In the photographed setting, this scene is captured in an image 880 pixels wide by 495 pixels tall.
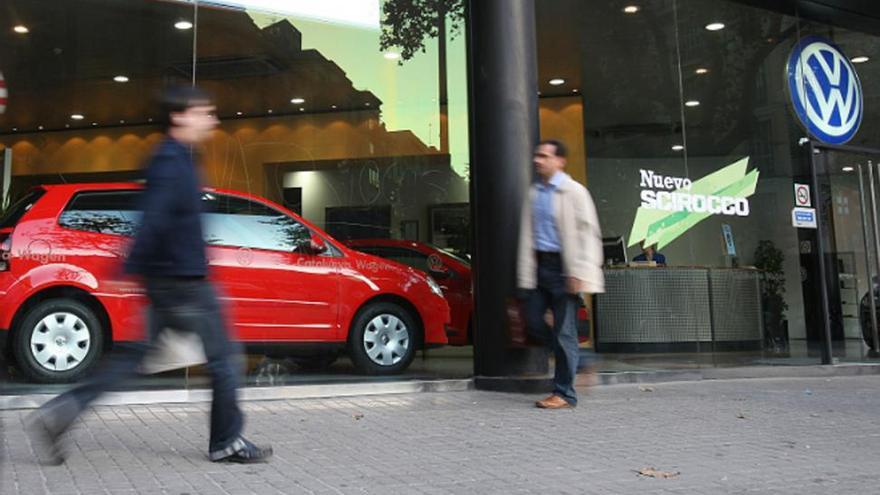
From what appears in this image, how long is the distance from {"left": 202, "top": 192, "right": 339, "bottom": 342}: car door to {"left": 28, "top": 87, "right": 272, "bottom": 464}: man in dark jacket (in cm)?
318

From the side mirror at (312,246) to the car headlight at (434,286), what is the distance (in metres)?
1.18

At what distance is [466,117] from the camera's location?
24.6ft

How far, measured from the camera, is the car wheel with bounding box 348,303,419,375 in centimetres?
739

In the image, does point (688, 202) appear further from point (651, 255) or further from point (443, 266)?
point (443, 266)

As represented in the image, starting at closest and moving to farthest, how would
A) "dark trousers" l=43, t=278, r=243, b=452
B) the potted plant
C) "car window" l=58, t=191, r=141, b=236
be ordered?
"dark trousers" l=43, t=278, r=243, b=452 < "car window" l=58, t=191, r=141, b=236 < the potted plant

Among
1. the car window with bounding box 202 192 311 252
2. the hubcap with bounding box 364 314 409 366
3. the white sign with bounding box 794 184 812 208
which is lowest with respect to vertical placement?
the hubcap with bounding box 364 314 409 366

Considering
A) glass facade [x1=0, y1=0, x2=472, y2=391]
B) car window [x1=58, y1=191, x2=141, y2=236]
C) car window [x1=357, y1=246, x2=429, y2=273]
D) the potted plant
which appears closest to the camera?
car window [x1=58, y1=191, x2=141, y2=236]

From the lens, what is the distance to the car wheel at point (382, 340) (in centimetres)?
739

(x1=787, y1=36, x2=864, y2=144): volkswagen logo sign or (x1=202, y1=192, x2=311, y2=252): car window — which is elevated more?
(x1=787, y1=36, x2=864, y2=144): volkswagen logo sign

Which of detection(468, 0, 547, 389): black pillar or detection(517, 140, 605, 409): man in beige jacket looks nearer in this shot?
detection(517, 140, 605, 409): man in beige jacket

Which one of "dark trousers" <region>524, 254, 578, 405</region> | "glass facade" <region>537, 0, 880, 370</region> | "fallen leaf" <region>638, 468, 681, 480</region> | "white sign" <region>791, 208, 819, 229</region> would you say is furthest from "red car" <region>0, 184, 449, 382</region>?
"white sign" <region>791, 208, 819, 229</region>

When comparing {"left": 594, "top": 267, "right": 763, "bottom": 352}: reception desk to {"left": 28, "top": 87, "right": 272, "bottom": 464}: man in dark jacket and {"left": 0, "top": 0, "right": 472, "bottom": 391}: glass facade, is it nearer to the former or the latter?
{"left": 0, "top": 0, "right": 472, "bottom": 391}: glass facade

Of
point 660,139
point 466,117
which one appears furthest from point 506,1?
point 660,139

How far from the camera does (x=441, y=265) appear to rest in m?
8.18
